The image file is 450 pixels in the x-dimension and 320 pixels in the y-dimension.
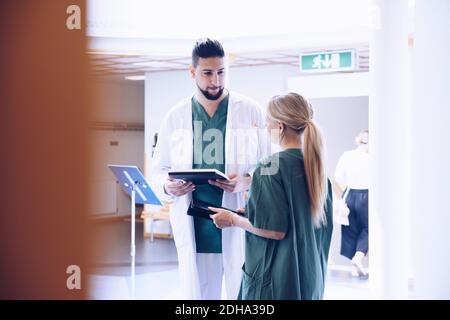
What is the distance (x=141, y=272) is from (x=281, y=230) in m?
1.02

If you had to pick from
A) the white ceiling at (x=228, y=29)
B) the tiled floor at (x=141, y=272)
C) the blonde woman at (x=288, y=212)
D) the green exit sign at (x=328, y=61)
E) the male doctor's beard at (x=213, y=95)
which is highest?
the white ceiling at (x=228, y=29)

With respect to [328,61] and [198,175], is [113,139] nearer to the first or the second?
[198,175]

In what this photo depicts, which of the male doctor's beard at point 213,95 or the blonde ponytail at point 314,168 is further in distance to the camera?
the male doctor's beard at point 213,95

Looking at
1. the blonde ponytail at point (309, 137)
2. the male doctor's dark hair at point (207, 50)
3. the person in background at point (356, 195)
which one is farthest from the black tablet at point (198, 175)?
the person in background at point (356, 195)

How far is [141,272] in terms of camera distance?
11.0 ft

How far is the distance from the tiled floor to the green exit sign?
1117 mm

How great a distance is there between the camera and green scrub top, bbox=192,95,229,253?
311 centimetres

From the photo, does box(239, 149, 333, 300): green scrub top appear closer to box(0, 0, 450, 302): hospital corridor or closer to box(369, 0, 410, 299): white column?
box(0, 0, 450, 302): hospital corridor

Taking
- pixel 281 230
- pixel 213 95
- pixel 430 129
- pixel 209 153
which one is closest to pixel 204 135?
pixel 209 153

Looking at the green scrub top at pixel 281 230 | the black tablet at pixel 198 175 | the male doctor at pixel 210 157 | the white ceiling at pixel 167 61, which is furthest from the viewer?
the white ceiling at pixel 167 61

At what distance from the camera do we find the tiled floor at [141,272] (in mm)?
3242

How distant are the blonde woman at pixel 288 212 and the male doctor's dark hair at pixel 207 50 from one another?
0.50 metres

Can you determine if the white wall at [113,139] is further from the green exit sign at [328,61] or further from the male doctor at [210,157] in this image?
the green exit sign at [328,61]
